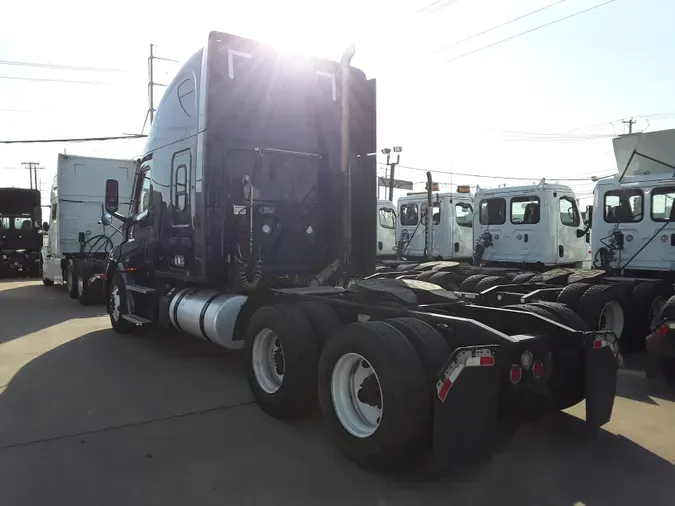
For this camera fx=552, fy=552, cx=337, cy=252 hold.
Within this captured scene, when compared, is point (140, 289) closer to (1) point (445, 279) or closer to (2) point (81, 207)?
(1) point (445, 279)

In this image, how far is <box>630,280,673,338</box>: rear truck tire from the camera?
7.10m

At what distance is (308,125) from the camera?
22.4ft

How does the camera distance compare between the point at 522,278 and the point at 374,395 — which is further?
the point at 522,278

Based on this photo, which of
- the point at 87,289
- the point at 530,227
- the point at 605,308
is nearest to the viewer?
the point at 605,308

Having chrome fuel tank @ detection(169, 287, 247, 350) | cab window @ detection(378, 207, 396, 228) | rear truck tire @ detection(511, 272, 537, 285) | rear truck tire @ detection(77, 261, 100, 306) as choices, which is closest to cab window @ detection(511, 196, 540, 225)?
rear truck tire @ detection(511, 272, 537, 285)

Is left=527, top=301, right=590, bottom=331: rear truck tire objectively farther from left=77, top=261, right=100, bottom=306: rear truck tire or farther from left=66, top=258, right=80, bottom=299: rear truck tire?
left=66, top=258, right=80, bottom=299: rear truck tire

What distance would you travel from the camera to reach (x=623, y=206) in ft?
27.6

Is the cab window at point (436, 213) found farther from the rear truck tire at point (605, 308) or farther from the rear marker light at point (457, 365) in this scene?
the rear marker light at point (457, 365)

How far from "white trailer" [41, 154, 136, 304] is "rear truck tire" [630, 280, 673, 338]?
11.6 metres

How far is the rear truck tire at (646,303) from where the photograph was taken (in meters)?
7.10

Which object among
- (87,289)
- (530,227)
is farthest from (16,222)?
(530,227)

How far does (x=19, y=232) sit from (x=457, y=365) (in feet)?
79.9

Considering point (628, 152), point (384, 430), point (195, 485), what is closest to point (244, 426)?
point (195, 485)

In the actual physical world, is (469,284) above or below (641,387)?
above
